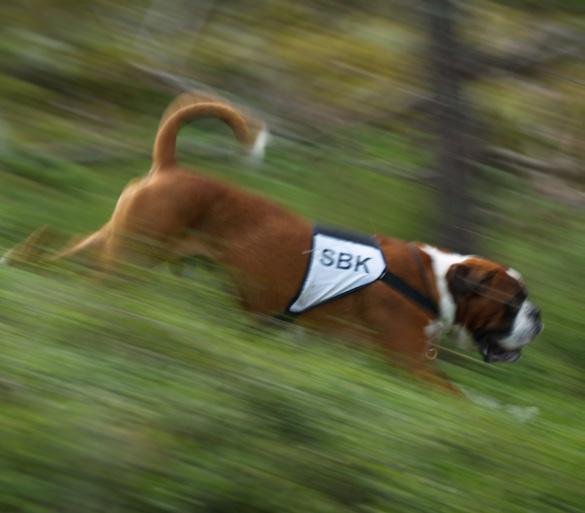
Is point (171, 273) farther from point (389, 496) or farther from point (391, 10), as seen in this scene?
point (391, 10)

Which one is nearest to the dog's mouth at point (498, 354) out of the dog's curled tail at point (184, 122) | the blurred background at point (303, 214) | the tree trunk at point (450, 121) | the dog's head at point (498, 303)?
the dog's head at point (498, 303)

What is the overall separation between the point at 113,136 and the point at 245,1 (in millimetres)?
1039

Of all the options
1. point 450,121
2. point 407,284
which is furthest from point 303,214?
point 450,121

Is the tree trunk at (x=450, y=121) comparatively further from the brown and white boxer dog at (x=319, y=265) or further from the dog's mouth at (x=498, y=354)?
the dog's mouth at (x=498, y=354)

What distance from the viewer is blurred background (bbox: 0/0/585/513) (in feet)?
10.9

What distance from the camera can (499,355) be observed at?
5.94 meters

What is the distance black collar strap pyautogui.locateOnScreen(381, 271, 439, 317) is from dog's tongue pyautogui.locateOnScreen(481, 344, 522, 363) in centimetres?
32

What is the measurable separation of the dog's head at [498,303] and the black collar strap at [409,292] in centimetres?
13

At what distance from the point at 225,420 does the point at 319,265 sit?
7.51 feet

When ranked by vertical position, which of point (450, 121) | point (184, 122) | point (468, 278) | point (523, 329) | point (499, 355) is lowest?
point (499, 355)

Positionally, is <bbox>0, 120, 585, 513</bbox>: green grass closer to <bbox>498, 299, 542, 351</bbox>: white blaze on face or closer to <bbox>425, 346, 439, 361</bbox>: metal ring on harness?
<bbox>425, 346, 439, 361</bbox>: metal ring on harness

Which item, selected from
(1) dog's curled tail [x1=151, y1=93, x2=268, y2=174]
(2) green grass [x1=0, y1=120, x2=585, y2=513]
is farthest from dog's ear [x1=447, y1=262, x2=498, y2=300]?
(1) dog's curled tail [x1=151, y1=93, x2=268, y2=174]

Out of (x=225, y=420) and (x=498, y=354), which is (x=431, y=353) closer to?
(x=498, y=354)

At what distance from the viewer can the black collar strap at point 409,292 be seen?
580 cm
